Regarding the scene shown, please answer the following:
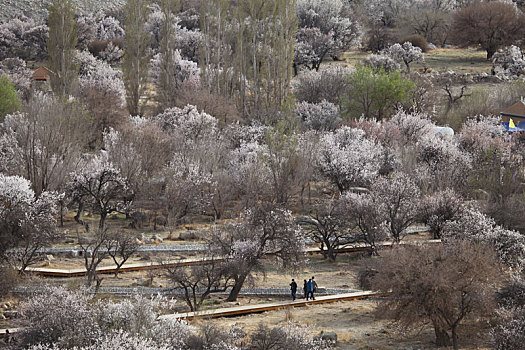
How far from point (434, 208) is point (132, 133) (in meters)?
16.5

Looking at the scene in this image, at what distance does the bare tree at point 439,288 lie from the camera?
23438mm

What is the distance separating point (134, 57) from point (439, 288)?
37.1 m

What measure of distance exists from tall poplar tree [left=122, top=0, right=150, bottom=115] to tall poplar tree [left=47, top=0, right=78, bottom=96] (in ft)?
Result: 15.6

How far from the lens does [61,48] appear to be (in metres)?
51.5

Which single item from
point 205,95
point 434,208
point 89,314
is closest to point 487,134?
point 434,208

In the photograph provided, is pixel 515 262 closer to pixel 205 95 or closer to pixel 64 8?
pixel 205 95

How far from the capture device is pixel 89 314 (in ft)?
70.5

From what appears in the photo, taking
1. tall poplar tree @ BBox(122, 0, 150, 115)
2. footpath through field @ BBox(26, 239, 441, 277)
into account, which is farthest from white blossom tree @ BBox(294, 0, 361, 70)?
footpath through field @ BBox(26, 239, 441, 277)

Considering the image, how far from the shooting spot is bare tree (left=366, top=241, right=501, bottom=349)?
2344cm

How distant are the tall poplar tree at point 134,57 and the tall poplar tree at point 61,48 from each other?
4755 mm

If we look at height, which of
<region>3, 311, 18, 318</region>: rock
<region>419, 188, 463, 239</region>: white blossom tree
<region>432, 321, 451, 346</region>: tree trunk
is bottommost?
<region>432, 321, 451, 346</region>: tree trunk

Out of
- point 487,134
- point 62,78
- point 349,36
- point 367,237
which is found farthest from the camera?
point 349,36

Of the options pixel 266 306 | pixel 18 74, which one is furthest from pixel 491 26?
pixel 266 306

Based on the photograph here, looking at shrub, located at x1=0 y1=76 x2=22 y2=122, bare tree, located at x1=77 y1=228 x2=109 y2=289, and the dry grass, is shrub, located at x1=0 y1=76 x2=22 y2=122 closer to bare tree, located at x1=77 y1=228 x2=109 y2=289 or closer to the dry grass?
bare tree, located at x1=77 y1=228 x2=109 y2=289
